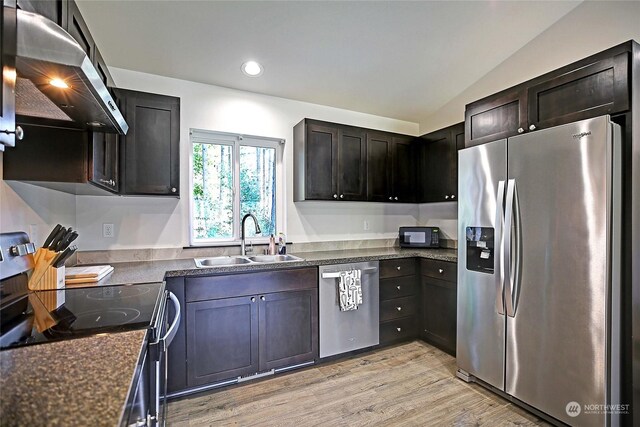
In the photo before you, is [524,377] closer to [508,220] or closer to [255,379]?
[508,220]

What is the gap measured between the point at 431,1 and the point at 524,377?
2692mm

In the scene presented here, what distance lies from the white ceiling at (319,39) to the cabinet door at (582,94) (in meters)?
0.87

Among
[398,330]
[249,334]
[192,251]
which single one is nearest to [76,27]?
[192,251]

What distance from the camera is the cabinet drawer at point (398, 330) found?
3.04 m

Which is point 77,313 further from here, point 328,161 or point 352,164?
point 352,164

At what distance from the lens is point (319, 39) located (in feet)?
8.28

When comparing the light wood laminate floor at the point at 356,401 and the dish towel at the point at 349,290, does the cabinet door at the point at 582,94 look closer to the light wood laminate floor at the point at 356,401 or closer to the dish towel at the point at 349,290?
the dish towel at the point at 349,290

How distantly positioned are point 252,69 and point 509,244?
8.22 ft

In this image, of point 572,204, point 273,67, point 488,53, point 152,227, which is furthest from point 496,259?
point 152,227

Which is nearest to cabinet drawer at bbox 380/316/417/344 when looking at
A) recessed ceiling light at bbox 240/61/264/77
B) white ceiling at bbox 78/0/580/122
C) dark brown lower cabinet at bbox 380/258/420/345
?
dark brown lower cabinet at bbox 380/258/420/345

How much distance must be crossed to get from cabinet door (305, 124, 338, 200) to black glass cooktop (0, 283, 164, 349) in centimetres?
180

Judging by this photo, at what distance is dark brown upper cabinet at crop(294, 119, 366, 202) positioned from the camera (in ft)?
10.1

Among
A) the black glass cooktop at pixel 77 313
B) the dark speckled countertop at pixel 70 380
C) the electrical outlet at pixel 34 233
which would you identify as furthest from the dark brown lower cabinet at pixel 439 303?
the electrical outlet at pixel 34 233

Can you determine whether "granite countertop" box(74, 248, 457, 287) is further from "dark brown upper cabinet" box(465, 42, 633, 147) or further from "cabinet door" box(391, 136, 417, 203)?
"dark brown upper cabinet" box(465, 42, 633, 147)
